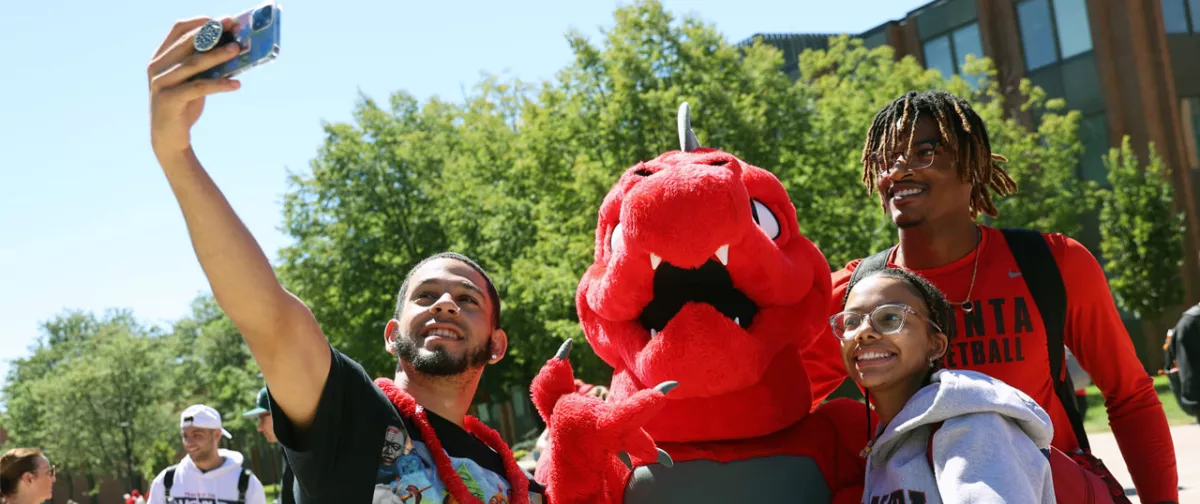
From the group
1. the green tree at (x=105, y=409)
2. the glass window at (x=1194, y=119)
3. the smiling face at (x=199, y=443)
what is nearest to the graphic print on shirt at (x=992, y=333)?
the smiling face at (x=199, y=443)

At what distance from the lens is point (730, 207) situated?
3.21 m

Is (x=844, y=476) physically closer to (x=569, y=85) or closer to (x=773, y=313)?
(x=773, y=313)

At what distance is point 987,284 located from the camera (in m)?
3.34

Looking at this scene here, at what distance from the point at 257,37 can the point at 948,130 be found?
2320 mm

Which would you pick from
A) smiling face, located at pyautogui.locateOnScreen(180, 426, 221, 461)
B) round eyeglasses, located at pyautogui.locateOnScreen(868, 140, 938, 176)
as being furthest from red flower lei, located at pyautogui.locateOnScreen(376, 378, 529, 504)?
smiling face, located at pyautogui.locateOnScreen(180, 426, 221, 461)

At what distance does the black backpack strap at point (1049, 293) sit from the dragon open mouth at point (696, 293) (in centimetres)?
89

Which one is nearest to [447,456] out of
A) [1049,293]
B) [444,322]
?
[444,322]

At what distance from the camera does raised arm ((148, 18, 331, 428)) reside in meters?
2.03

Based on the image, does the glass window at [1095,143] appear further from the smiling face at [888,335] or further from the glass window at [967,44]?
the smiling face at [888,335]

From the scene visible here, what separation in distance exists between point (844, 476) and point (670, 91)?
14.4 meters

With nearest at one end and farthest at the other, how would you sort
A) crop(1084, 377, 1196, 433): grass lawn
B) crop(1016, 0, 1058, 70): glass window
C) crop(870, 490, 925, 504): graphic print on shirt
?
crop(870, 490, 925, 504): graphic print on shirt
crop(1084, 377, 1196, 433): grass lawn
crop(1016, 0, 1058, 70): glass window

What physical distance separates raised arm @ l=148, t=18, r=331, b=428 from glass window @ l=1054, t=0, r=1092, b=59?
91.4ft

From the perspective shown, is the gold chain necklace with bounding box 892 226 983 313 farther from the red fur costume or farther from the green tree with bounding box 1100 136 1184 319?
the green tree with bounding box 1100 136 1184 319

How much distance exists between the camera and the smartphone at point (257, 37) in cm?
200
